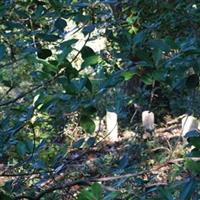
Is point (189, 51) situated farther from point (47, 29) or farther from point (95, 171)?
point (95, 171)

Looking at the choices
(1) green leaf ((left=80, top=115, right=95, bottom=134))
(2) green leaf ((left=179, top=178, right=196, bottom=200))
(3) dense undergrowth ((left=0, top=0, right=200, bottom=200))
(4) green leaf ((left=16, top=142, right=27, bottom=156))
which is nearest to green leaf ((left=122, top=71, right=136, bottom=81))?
(3) dense undergrowth ((left=0, top=0, right=200, bottom=200))

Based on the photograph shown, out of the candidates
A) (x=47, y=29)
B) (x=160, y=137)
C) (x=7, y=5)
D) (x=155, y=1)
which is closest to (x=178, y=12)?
(x=155, y=1)

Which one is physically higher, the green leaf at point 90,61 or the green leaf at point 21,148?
the green leaf at point 90,61

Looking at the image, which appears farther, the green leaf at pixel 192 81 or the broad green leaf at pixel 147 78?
the green leaf at pixel 192 81

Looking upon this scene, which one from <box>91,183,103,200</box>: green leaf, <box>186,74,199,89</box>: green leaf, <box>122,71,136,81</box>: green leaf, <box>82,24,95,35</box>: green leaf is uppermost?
<box>82,24,95,35</box>: green leaf

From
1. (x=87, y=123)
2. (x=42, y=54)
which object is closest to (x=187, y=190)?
(x=87, y=123)

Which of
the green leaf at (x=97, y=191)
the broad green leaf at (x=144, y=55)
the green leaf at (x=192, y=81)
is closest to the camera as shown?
the green leaf at (x=97, y=191)

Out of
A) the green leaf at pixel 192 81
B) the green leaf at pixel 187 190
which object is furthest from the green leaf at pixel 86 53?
the green leaf at pixel 187 190

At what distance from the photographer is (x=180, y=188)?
83cm

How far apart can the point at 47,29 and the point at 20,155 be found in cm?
39

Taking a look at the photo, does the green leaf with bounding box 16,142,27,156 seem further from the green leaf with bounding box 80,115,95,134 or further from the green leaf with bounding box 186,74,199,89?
the green leaf with bounding box 186,74,199,89

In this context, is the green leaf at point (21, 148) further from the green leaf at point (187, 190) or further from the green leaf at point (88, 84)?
the green leaf at point (187, 190)

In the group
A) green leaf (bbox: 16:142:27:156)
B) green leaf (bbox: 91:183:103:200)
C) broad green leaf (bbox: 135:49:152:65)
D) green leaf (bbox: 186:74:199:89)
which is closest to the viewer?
green leaf (bbox: 91:183:103:200)

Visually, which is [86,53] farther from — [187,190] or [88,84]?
[187,190]
